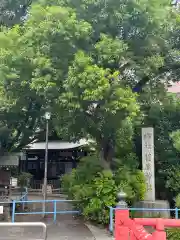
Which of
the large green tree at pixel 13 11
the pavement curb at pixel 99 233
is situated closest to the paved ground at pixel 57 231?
the pavement curb at pixel 99 233

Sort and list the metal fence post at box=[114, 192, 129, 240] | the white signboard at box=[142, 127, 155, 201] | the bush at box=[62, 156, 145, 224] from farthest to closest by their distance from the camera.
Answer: the white signboard at box=[142, 127, 155, 201] → the bush at box=[62, 156, 145, 224] → the metal fence post at box=[114, 192, 129, 240]

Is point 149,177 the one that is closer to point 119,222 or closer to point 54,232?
point 54,232

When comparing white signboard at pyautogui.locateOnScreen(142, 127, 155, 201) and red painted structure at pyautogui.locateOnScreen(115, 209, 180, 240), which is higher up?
white signboard at pyautogui.locateOnScreen(142, 127, 155, 201)

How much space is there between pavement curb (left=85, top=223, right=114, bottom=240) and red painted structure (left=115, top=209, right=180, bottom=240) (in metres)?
3.40

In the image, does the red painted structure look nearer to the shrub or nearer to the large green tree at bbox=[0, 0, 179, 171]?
the large green tree at bbox=[0, 0, 179, 171]

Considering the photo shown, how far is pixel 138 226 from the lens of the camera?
699cm

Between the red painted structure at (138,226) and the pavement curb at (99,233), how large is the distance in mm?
3402

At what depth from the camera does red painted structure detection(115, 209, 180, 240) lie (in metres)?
5.68

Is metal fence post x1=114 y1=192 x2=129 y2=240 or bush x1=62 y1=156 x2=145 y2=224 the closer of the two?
metal fence post x1=114 y1=192 x2=129 y2=240

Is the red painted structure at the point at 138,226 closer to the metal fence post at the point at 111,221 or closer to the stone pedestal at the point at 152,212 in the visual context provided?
the metal fence post at the point at 111,221

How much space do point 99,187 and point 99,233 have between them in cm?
167

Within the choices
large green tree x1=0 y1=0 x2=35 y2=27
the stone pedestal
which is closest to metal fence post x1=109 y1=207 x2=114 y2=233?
the stone pedestal

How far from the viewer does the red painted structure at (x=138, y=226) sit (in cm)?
568

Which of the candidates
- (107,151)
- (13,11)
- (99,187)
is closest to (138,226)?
(99,187)
